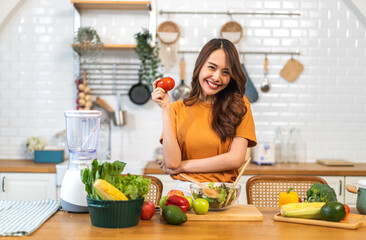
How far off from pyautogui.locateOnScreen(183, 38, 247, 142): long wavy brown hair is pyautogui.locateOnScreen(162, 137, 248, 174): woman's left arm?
0.07 metres

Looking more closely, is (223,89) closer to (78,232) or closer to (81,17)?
(78,232)

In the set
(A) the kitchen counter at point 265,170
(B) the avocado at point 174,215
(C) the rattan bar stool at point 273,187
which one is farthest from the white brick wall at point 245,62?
(B) the avocado at point 174,215

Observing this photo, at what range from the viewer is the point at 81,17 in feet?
13.8

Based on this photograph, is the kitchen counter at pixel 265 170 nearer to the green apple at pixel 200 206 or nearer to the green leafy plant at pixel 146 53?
the green leafy plant at pixel 146 53

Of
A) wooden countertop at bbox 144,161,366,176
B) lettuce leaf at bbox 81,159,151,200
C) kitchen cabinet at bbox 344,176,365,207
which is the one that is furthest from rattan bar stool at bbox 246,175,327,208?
kitchen cabinet at bbox 344,176,365,207

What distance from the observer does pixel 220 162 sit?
2145 mm

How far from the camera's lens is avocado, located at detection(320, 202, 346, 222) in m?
1.70

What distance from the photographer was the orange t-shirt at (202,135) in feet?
7.27

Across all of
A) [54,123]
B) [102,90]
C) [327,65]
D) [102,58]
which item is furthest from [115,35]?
[327,65]

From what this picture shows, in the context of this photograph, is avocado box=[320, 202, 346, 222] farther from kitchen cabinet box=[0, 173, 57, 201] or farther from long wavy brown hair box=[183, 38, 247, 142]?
kitchen cabinet box=[0, 173, 57, 201]

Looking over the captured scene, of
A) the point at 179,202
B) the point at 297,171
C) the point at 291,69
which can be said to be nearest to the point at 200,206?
the point at 179,202

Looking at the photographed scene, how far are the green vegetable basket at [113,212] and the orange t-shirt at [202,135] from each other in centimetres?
60

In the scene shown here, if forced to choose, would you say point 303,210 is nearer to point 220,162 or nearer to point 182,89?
point 220,162

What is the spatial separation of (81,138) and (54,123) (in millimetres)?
2247
